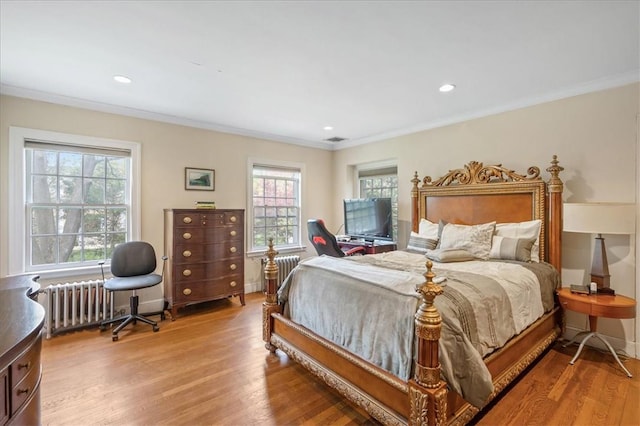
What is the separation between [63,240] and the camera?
3.31 metres

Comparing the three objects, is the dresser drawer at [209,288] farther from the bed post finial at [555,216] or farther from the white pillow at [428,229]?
the bed post finial at [555,216]

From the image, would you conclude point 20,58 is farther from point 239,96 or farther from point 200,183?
point 200,183

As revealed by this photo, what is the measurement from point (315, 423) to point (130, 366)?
5.44ft

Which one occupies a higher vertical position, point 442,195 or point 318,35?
point 318,35

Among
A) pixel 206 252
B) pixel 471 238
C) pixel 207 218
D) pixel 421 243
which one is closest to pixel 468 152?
pixel 471 238

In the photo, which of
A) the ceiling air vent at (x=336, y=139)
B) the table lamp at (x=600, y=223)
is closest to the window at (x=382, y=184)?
the ceiling air vent at (x=336, y=139)

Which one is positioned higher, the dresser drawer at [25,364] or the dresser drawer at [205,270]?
the dresser drawer at [25,364]

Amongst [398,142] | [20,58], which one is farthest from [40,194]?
[398,142]

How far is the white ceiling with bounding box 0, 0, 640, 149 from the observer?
5.94 feet

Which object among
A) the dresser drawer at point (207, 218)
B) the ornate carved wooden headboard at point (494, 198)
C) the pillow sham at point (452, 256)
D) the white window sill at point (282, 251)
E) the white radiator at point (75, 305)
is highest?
the ornate carved wooden headboard at point (494, 198)

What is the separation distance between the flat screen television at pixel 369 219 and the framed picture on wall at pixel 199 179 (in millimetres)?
2080

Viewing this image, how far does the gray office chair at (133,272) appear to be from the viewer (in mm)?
3141

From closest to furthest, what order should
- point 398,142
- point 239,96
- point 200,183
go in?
1. point 239,96
2. point 200,183
3. point 398,142

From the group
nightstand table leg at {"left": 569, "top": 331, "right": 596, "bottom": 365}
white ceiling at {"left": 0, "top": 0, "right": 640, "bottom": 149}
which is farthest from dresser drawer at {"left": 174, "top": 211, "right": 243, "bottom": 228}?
nightstand table leg at {"left": 569, "top": 331, "right": 596, "bottom": 365}
